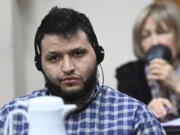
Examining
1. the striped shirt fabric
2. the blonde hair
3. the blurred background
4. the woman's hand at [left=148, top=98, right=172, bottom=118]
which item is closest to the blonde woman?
the blonde hair

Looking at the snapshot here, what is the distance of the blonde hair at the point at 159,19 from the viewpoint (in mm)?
2179

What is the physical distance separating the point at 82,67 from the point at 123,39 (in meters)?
1.63

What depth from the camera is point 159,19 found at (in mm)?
2172

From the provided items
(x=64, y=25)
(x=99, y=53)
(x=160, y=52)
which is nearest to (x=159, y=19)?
(x=160, y=52)

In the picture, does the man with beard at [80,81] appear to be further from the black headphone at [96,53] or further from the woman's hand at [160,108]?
the woman's hand at [160,108]

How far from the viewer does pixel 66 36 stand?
1196 mm

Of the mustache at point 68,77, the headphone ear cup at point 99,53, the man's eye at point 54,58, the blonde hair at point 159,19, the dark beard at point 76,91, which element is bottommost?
the dark beard at point 76,91

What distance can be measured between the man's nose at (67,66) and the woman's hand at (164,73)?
96cm

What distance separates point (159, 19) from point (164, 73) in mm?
265

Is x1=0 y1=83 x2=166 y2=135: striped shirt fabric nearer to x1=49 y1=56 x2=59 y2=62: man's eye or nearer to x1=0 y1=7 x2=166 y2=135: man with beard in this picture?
x1=0 y1=7 x2=166 y2=135: man with beard

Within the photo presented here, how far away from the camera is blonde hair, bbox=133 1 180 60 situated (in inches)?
85.8

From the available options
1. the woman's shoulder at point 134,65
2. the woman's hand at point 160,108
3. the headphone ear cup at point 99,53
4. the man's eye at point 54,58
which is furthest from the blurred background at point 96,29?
the man's eye at point 54,58

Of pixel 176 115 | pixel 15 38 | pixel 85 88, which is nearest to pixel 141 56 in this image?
pixel 176 115

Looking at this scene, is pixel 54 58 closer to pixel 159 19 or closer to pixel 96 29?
pixel 159 19
